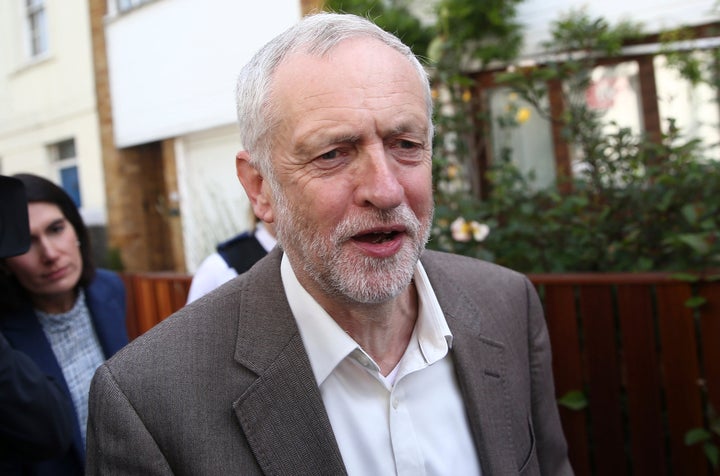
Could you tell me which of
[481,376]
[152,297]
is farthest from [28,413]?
[152,297]

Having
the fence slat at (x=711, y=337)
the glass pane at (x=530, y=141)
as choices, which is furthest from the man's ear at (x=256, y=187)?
the glass pane at (x=530, y=141)

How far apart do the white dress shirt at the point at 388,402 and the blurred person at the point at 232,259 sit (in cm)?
102

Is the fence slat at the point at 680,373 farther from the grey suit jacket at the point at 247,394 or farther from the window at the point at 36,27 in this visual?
the window at the point at 36,27

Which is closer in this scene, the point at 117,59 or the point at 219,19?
the point at 219,19

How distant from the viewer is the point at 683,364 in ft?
9.06

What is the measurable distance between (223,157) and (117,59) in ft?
8.63

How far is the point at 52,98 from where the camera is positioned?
11.1m

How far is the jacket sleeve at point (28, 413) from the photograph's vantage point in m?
1.80

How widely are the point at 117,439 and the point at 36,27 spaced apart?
1236 cm

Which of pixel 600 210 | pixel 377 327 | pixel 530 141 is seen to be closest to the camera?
pixel 377 327

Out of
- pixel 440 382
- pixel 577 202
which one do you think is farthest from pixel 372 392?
pixel 577 202

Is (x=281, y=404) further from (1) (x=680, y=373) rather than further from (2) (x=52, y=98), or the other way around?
(2) (x=52, y=98)

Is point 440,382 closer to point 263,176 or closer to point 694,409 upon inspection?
point 263,176

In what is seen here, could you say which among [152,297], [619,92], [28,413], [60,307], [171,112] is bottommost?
[28,413]
